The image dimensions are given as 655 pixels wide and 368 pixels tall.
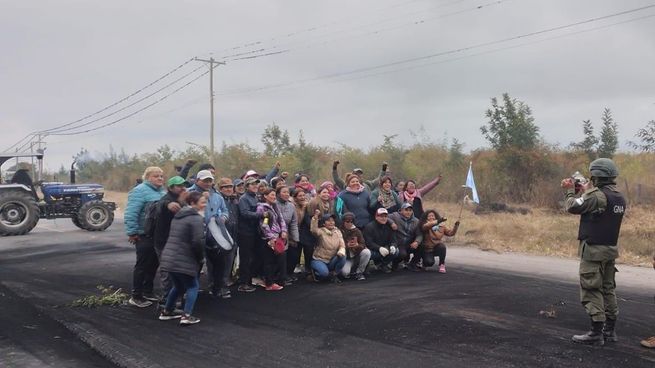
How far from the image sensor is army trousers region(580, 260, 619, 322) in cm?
540

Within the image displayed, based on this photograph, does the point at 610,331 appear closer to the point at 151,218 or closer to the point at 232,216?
the point at 232,216

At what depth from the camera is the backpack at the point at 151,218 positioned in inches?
269

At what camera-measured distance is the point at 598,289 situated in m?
5.43

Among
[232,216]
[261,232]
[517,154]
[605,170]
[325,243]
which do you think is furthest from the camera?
[517,154]

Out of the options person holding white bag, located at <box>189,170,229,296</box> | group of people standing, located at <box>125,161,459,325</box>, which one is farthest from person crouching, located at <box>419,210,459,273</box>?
person holding white bag, located at <box>189,170,229,296</box>

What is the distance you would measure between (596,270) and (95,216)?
15436 mm

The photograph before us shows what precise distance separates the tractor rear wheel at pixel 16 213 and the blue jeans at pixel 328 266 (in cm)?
1109

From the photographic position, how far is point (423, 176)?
27.9 metres

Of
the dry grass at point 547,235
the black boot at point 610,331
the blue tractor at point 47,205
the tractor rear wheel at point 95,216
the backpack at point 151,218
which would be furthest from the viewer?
the tractor rear wheel at point 95,216

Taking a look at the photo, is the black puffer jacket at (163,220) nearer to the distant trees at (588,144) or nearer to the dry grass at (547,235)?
the dry grass at (547,235)

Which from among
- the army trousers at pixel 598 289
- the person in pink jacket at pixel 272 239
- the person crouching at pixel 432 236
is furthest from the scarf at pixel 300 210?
the army trousers at pixel 598 289

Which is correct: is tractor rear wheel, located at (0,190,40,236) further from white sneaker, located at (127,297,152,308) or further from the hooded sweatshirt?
the hooded sweatshirt

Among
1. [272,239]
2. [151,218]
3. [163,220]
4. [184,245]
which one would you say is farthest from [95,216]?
[184,245]

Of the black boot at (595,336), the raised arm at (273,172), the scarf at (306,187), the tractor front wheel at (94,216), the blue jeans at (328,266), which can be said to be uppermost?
the raised arm at (273,172)
